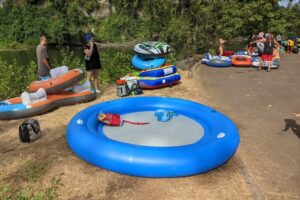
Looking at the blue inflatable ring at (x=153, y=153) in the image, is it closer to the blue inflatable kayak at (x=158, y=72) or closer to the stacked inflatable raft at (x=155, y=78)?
the stacked inflatable raft at (x=155, y=78)

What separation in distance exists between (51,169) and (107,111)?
2119mm

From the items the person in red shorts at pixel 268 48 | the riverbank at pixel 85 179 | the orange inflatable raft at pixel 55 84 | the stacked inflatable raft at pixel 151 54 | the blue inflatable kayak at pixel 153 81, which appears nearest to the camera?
the riverbank at pixel 85 179

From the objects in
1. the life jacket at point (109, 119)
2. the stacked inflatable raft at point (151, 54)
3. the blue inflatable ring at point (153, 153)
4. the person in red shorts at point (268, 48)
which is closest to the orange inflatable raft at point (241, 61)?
the person in red shorts at point (268, 48)

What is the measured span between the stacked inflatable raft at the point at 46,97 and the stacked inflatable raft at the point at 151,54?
2.84 meters

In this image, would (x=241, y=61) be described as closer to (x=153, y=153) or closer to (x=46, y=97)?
(x=46, y=97)

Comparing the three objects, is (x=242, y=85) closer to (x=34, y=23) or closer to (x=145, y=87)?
(x=145, y=87)

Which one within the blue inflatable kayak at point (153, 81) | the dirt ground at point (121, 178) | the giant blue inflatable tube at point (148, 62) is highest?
the giant blue inflatable tube at point (148, 62)

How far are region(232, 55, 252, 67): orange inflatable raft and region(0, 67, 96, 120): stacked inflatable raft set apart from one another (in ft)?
23.4

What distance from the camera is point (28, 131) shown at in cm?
525

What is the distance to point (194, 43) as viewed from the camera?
1502 centimetres

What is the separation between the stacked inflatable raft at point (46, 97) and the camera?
6.42 m

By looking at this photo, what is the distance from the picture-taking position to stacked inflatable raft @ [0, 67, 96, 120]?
6.42 m

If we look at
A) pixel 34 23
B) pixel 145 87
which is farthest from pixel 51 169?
pixel 34 23

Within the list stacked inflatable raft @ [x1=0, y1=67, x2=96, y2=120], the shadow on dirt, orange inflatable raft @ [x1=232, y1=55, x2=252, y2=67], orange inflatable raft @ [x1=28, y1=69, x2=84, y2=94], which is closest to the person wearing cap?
stacked inflatable raft @ [x1=0, y1=67, x2=96, y2=120]
